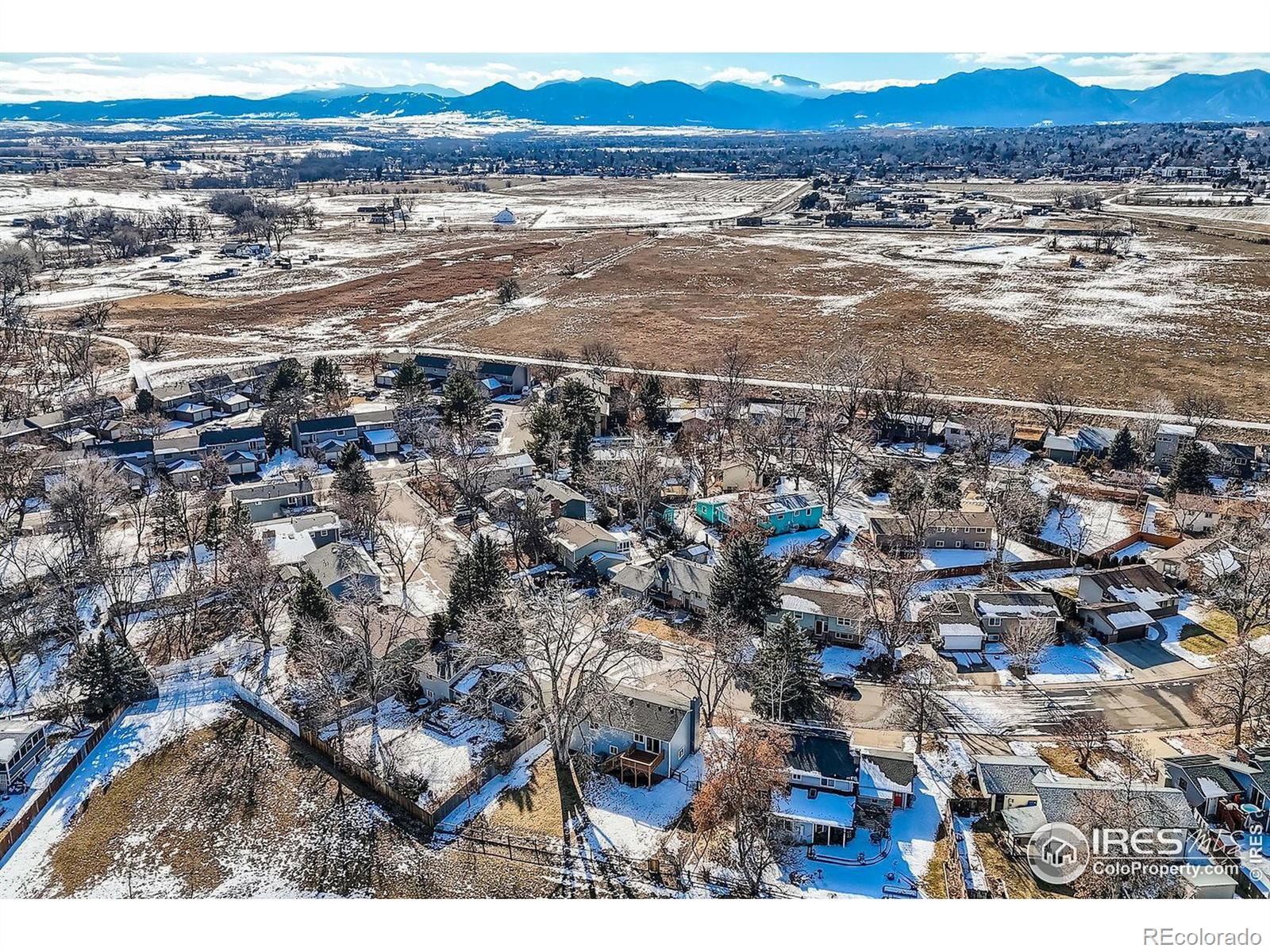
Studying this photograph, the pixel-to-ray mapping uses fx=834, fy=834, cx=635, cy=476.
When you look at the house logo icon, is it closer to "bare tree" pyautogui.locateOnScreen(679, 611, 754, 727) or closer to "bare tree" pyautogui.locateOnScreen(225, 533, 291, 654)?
"bare tree" pyautogui.locateOnScreen(679, 611, 754, 727)

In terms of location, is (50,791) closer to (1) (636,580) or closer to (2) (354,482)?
(2) (354,482)

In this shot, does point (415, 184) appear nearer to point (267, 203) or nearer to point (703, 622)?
point (267, 203)

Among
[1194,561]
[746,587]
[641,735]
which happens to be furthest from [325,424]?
[1194,561]

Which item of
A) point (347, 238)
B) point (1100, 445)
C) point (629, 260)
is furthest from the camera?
point (347, 238)

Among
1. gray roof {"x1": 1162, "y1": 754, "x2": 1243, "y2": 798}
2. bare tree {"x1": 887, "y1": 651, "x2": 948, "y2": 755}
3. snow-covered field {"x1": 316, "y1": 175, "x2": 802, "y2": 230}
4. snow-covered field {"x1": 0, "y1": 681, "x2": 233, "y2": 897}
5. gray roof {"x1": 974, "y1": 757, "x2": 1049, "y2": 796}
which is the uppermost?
snow-covered field {"x1": 316, "y1": 175, "x2": 802, "y2": 230}

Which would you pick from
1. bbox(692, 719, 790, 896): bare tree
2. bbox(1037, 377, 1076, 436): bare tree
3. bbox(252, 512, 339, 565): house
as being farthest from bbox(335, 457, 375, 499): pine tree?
bbox(1037, 377, 1076, 436): bare tree

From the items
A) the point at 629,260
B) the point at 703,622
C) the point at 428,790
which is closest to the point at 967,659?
the point at 703,622
